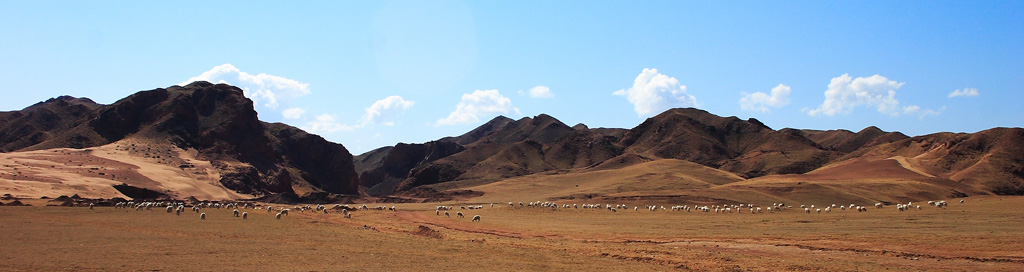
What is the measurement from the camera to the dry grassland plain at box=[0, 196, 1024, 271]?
20719 millimetres

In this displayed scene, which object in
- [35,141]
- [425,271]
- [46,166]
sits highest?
[35,141]

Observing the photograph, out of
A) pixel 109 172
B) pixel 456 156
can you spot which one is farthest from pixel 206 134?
pixel 456 156

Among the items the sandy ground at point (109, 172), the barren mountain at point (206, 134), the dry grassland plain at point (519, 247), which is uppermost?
the barren mountain at point (206, 134)

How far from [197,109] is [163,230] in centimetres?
11467

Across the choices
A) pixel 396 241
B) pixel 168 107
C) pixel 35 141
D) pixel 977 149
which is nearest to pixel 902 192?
pixel 977 149

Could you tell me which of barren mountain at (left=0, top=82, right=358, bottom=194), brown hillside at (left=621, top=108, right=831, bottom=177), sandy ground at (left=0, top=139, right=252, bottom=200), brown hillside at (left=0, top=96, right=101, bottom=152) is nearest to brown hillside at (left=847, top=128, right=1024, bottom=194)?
brown hillside at (left=621, top=108, right=831, bottom=177)

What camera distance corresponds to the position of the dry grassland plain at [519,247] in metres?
20.7

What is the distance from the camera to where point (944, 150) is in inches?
4277

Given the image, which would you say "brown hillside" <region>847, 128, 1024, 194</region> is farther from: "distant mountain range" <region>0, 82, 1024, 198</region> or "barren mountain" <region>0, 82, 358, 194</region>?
"barren mountain" <region>0, 82, 358, 194</region>

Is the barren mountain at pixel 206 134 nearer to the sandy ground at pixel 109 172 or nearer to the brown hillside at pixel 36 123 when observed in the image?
the brown hillside at pixel 36 123

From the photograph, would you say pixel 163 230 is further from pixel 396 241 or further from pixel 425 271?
pixel 425 271

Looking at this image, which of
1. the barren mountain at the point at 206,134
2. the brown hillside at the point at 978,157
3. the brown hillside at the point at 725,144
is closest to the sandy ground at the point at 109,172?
the barren mountain at the point at 206,134

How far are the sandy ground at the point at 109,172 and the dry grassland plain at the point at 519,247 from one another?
44077 millimetres

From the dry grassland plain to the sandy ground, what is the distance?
4408cm
